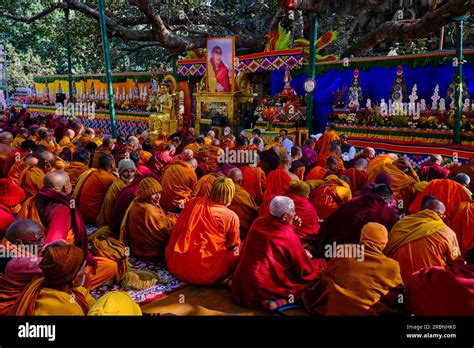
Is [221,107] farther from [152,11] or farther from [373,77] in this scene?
[373,77]

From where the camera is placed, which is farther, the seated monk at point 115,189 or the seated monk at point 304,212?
the seated monk at point 115,189

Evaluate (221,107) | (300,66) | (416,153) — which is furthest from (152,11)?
(416,153)

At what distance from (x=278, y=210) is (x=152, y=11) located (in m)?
13.4

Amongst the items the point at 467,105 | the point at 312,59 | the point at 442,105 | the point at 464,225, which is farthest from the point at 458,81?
the point at 464,225

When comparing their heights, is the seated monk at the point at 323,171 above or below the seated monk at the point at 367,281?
above

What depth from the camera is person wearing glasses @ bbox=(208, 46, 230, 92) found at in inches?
644

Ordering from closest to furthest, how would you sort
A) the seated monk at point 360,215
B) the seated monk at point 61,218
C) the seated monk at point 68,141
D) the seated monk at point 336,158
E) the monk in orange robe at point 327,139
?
the seated monk at point 61,218
the seated monk at point 360,215
the seated monk at point 336,158
the seated monk at point 68,141
the monk in orange robe at point 327,139

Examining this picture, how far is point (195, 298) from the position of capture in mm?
4969

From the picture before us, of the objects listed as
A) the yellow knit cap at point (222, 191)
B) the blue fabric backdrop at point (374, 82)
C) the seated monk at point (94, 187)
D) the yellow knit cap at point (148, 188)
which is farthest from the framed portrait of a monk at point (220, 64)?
the yellow knit cap at point (222, 191)

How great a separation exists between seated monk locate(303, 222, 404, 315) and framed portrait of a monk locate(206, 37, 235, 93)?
12.8 meters

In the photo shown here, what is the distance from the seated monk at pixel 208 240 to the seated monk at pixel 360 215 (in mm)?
1202

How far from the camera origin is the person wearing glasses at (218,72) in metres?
16.4

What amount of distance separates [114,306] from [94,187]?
4.72 m

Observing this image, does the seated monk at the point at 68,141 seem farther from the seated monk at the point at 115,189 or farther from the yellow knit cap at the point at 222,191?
the yellow knit cap at the point at 222,191
